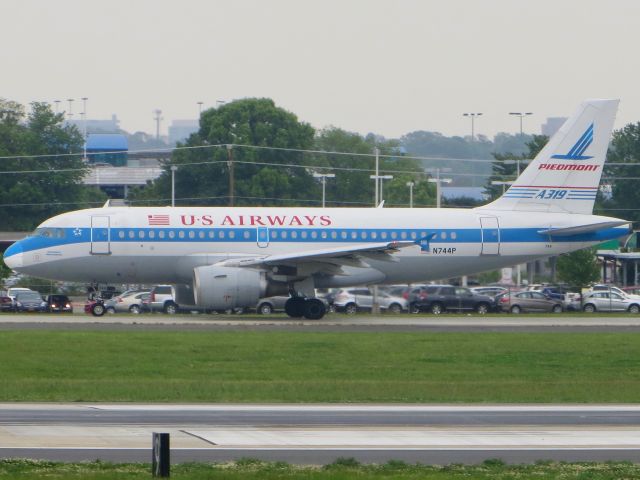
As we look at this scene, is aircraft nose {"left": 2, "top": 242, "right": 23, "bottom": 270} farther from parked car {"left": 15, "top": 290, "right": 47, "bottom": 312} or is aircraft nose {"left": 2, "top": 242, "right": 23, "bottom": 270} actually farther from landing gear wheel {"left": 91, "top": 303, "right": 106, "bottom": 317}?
parked car {"left": 15, "top": 290, "right": 47, "bottom": 312}

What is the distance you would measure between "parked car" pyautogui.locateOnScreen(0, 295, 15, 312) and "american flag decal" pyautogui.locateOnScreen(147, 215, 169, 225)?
41.8 feet

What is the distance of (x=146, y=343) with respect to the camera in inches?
1345

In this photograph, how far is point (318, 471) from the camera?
607 inches

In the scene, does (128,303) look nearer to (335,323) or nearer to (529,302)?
(335,323)

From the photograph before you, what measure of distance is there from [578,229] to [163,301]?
61.2 feet

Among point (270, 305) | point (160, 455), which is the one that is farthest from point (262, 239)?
point (160, 455)

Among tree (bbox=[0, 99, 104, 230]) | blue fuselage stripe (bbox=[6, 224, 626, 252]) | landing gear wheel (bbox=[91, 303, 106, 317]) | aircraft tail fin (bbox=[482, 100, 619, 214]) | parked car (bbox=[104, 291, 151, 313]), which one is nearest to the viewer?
blue fuselage stripe (bbox=[6, 224, 626, 252])

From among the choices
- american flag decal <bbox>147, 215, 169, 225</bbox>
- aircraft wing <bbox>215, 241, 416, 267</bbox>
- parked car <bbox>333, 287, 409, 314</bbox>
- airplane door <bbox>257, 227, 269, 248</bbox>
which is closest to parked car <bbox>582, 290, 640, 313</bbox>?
parked car <bbox>333, 287, 409, 314</bbox>

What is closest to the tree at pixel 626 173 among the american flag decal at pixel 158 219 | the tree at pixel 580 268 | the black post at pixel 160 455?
the tree at pixel 580 268

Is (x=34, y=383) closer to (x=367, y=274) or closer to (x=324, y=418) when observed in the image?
(x=324, y=418)

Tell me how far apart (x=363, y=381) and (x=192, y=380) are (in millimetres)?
3714

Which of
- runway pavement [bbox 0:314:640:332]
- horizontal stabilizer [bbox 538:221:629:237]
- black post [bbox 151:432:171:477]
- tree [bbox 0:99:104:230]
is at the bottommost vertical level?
black post [bbox 151:432:171:477]

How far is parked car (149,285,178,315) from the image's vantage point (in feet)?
181

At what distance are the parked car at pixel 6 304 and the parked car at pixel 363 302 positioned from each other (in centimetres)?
1438
